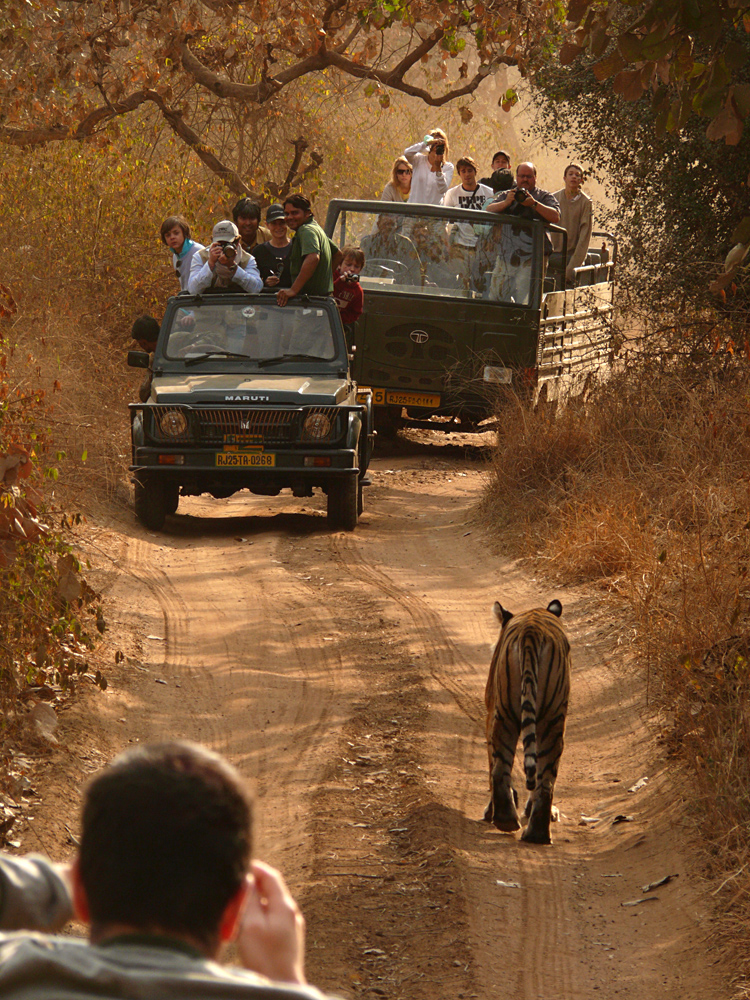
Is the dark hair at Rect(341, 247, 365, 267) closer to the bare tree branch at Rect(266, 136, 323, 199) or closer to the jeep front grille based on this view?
the jeep front grille

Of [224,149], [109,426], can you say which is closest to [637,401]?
[109,426]

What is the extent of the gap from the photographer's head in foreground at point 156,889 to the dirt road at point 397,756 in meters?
2.55

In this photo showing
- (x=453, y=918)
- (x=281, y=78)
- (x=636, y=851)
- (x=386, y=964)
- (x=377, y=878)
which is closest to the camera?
(x=386, y=964)

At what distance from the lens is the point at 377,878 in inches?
173

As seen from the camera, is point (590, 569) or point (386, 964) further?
point (590, 569)

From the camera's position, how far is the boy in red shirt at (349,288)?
10.8m

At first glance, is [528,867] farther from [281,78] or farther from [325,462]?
[281,78]

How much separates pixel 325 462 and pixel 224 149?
1072cm

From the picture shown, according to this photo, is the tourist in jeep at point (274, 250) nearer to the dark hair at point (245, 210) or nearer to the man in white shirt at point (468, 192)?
the dark hair at point (245, 210)

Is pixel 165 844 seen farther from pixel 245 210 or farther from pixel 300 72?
pixel 300 72

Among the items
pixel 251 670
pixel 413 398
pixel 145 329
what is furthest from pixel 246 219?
pixel 251 670

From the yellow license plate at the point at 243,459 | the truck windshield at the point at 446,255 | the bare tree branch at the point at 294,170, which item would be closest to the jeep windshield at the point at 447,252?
the truck windshield at the point at 446,255

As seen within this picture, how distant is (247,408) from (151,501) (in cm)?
106

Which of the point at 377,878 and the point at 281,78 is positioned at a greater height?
the point at 281,78
